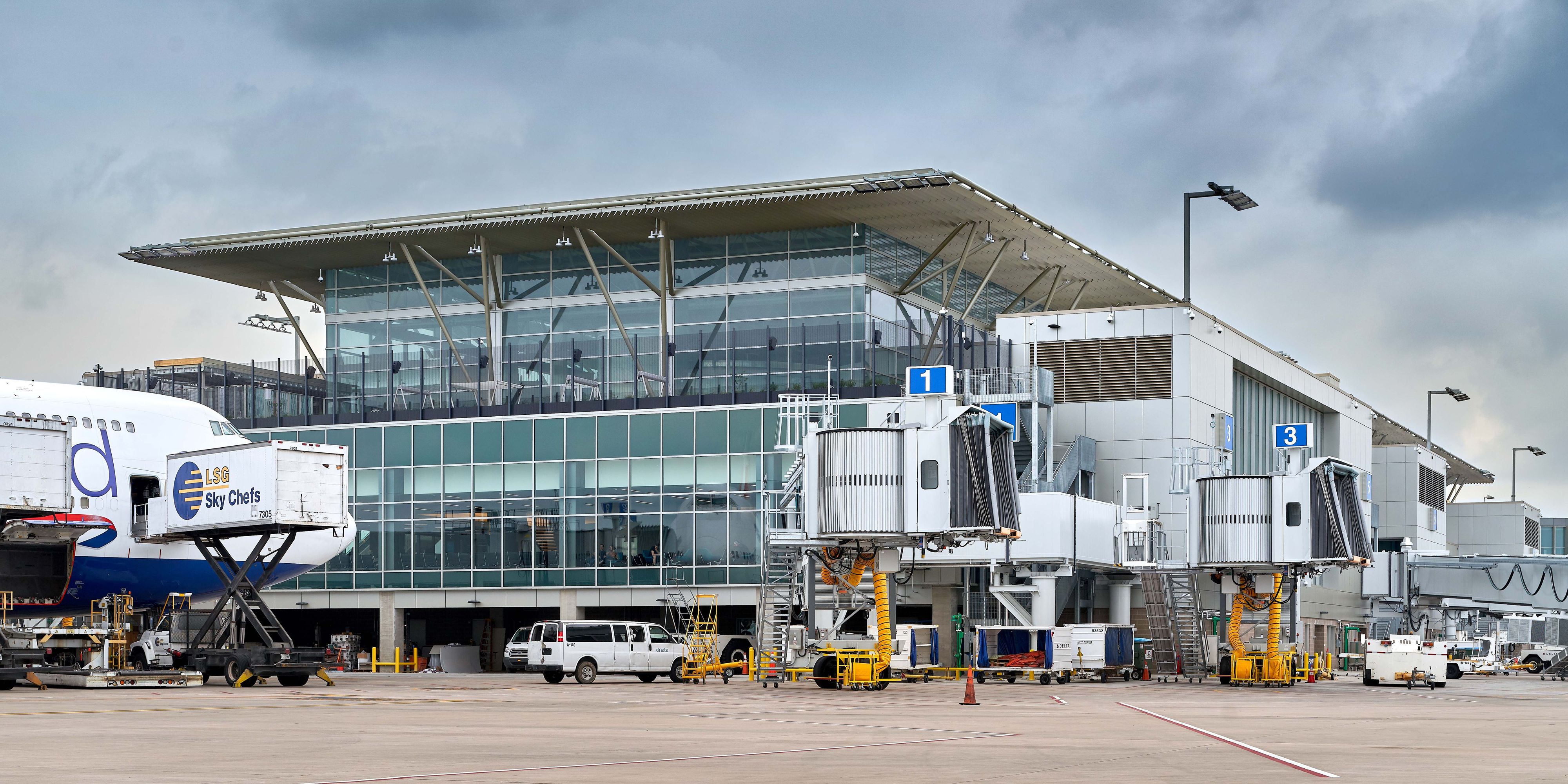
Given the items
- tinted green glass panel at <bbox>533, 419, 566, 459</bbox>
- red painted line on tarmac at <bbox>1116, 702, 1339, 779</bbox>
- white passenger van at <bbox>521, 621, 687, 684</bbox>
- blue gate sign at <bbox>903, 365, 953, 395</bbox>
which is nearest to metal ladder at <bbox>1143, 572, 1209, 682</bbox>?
blue gate sign at <bbox>903, 365, 953, 395</bbox>

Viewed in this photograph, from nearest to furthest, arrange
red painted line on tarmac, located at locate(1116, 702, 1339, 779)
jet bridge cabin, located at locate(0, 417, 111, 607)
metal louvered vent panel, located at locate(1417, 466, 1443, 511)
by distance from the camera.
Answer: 1. red painted line on tarmac, located at locate(1116, 702, 1339, 779)
2. jet bridge cabin, located at locate(0, 417, 111, 607)
3. metal louvered vent panel, located at locate(1417, 466, 1443, 511)

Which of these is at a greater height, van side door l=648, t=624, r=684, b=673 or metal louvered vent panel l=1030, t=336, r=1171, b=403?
metal louvered vent panel l=1030, t=336, r=1171, b=403

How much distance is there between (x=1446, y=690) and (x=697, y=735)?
38.4 m

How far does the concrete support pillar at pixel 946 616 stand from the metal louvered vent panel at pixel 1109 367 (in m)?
11.1

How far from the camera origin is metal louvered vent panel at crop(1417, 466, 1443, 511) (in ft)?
372

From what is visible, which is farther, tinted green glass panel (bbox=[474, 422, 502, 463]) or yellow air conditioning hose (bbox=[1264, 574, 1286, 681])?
tinted green glass panel (bbox=[474, 422, 502, 463])

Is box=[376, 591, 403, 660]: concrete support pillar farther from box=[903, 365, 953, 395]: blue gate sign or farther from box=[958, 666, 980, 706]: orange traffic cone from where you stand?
box=[958, 666, 980, 706]: orange traffic cone

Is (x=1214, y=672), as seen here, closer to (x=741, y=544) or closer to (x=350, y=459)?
(x=741, y=544)

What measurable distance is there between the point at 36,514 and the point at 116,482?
357 centimetres

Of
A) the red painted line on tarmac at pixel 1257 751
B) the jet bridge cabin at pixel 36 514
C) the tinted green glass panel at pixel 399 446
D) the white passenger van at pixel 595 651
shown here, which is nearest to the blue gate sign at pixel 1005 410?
the white passenger van at pixel 595 651

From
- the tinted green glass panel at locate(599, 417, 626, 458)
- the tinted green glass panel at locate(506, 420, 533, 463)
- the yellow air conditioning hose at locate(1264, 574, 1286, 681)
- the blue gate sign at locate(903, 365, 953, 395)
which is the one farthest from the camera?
the tinted green glass panel at locate(506, 420, 533, 463)

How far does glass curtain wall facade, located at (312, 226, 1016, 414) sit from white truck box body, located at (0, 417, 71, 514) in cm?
3180

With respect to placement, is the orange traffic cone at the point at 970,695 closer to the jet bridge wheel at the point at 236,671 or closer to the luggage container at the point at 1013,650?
the jet bridge wheel at the point at 236,671

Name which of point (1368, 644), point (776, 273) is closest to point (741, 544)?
Answer: point (776, 273)
